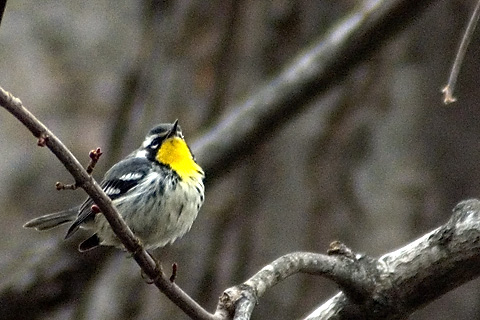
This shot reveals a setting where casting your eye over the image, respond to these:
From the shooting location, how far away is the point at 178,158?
146 inches

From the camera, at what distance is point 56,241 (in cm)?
435

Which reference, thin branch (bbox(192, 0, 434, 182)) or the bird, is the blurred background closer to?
thin branch (bbox(192, 0, 434, 182))

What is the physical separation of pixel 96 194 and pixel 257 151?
3.18 m

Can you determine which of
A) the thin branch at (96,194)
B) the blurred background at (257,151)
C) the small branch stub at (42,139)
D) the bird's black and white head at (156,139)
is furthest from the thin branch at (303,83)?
the small branch stub at (42,139)

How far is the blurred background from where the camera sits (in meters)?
5.38

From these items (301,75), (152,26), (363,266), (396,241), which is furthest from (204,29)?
(363,266)

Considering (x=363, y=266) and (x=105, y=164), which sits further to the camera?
(x=105, y=164)

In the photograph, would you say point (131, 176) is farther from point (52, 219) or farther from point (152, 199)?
point (52, 219)

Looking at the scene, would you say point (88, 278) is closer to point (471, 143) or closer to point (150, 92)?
point (150, 92)

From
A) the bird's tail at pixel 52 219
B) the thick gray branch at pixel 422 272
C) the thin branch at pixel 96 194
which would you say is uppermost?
the bird's tail at pixel 52 219

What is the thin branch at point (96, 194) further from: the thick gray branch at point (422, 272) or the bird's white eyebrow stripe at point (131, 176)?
the bird's white eyebrow stripe at point (131, 176)

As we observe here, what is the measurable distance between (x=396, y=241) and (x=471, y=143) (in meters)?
0.89

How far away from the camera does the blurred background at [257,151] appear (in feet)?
17.6

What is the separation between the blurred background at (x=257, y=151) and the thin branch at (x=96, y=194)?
2848 mm
